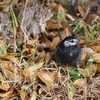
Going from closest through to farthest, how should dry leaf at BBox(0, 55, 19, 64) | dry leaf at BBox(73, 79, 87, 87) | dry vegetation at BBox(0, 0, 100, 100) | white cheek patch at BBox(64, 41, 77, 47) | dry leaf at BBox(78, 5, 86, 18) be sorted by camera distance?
dry vegetation at BBox(0, 0, 100, 100) → dry leaf at BBox(73, 79, 87, 87) → dry leaf at BBox(0, 55, 19, 64) → white cheek patch at BBox(64, 41, 77, 47) → dry leaf at BBox(78, 5, 86, 18)

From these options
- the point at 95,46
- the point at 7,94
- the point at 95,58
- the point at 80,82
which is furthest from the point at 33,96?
the point at 95,46

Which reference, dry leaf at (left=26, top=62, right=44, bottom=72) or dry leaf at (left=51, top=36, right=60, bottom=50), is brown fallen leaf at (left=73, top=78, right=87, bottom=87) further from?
dry leaf at (left=51, top=36, right=60, bottom=50)

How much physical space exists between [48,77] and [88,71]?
472 mm

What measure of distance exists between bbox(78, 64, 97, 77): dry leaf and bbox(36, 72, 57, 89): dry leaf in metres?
0.31

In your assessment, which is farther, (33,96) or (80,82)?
(80,82)

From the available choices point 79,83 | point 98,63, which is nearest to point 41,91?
point 79,83

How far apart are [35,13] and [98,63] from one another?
1.01 m

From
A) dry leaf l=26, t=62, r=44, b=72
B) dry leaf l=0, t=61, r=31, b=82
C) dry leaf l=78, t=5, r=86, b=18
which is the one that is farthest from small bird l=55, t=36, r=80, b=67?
dry leaf l=78, t=5, r=86, b=18

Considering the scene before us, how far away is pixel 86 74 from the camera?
143 inches

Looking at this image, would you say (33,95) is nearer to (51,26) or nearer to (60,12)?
(51,26)

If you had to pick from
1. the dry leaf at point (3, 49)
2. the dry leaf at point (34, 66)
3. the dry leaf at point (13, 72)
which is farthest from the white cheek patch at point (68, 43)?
the dry leaf at point (3, 49)

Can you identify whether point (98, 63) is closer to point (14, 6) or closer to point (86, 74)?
point (86, 74)

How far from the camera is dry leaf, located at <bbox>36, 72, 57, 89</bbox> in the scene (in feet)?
11.4

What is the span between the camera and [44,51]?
13.1ft
